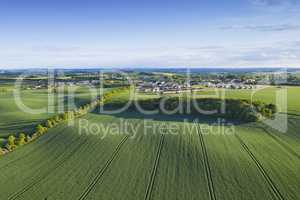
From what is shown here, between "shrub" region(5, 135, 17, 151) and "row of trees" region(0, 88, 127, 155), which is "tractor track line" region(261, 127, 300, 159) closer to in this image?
"row of trees" region(0, 88, 127, 155)

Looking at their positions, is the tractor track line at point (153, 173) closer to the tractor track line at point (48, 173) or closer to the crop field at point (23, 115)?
the tractor track line at point (48, 173)

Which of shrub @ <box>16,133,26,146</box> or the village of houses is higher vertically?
the village of houses

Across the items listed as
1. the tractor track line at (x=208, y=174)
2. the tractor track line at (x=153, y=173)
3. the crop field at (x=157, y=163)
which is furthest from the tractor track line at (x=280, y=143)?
the tractor track line at (x=153, y=173)

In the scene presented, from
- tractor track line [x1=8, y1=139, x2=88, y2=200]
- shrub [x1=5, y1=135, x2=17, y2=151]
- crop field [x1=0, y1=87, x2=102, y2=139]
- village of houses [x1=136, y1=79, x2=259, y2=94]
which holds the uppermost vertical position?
village of houses [x1=136, y1=79, x2=259, y2=94]

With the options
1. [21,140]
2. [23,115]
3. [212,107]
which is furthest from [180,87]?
[21,140]

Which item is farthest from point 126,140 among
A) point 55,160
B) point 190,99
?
point 190,99

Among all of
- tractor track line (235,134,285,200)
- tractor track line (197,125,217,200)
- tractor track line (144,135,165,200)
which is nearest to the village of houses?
tractor track line (144,135,165,200)

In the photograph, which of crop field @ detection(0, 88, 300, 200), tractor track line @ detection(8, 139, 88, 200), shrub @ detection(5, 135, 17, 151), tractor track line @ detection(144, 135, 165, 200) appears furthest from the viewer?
shrub @ detection(5, 135, 17, 151)

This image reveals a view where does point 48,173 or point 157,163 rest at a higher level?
point 157,163

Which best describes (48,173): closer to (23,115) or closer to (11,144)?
(11,144)
